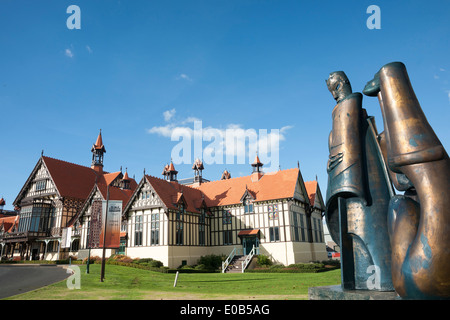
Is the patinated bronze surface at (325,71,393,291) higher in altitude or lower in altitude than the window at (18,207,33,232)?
lower

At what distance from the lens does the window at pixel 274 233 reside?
36.6 metres

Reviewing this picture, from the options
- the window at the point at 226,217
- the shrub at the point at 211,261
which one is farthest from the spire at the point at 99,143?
the shrub at the point at 211,261

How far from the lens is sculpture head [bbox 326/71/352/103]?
7953 millimetres

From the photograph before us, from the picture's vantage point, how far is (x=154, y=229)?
35.7 metres

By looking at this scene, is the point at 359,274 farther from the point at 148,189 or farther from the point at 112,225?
the point at 148,189

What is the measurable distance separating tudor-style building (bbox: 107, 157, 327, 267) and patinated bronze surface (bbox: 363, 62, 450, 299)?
1233 inches

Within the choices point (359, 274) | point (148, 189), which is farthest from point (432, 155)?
point (148, 189)

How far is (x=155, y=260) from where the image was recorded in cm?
3356

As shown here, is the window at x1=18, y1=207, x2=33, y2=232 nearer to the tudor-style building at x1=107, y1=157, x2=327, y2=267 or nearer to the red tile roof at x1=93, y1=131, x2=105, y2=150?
the red tile roof at x1=93, y1=131, x2=105, y2=150

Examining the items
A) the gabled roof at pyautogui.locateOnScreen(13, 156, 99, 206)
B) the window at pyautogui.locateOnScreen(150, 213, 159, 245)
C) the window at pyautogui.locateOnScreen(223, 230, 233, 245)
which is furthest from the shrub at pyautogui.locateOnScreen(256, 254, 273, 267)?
the gabled roof at pyautogui.locateOnScreen(13, 156, 99, 206)

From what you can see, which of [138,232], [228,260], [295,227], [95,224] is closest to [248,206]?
[295,227]

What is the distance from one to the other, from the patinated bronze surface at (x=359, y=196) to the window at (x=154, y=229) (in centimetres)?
3056

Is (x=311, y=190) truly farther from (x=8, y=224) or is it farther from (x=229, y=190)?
(x=8, y=224)

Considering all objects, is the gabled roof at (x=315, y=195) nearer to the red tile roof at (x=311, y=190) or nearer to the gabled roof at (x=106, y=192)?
the red tile roof at (x=311, y=190)
